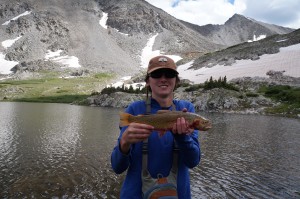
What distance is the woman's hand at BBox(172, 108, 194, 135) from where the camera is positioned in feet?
16.6

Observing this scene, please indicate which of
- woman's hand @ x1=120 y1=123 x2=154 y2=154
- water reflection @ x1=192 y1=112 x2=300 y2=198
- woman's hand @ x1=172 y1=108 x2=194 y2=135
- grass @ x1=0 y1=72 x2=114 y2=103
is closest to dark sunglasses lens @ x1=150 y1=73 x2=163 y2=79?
woman's hand @ x1=172 y1=108 x2=194 y2=135

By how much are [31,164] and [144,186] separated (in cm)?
2104

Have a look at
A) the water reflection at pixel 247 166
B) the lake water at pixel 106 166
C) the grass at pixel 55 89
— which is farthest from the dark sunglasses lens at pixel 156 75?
the grass at pixel 55 89

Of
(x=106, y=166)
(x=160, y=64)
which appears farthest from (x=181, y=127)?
(x=106, y=166)

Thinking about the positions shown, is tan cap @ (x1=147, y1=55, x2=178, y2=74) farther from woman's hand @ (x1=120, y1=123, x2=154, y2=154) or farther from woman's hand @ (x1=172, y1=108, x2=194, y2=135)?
woman's hand @ (x1=120, y1=123, x2=154, y2=154)

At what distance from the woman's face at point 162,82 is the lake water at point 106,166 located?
13.1 metres

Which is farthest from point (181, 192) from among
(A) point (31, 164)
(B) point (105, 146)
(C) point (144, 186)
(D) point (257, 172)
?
(B) point (105, 146)

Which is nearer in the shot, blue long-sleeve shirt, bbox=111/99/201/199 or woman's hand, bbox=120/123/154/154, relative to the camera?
woman's hand, bbox=120/123/154/154

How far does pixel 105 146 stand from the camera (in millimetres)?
31328

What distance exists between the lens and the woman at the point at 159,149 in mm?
5277

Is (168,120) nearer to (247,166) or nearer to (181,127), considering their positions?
(181,127)

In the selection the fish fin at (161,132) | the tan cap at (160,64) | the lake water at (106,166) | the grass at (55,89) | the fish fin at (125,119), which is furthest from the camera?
the grass at (55,89)

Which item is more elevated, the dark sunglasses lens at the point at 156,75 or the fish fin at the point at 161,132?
the dark sunglasses lens at the point at 156,75

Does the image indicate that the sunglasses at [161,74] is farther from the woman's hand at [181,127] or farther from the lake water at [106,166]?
the lake water at [106,166]
